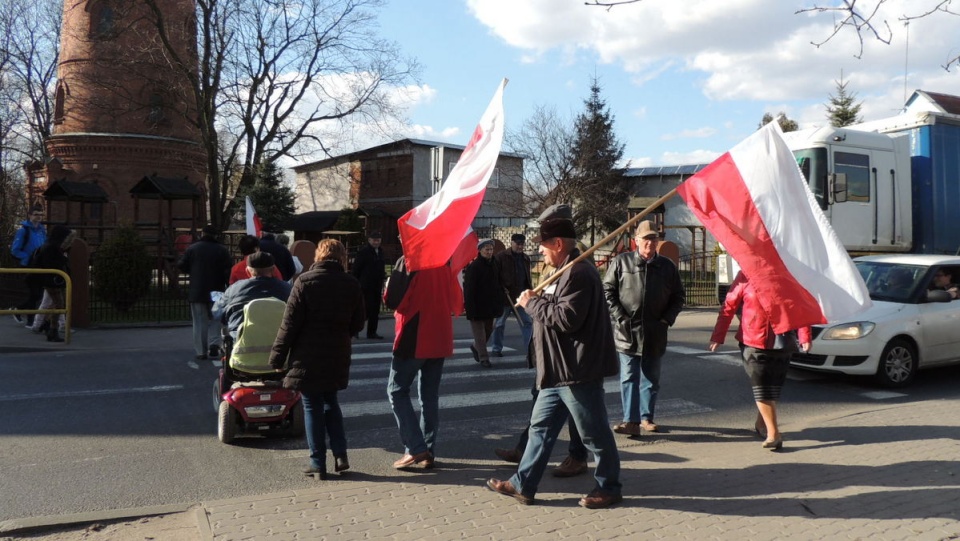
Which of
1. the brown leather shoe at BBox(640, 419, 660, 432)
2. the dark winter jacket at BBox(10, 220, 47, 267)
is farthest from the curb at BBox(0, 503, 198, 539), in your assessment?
the dark winter jacket at BBox(10, 220, 47, 267)

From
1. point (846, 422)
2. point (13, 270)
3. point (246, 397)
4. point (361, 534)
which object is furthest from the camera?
point (13, 270)

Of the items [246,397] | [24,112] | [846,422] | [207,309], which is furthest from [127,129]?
[846,422]

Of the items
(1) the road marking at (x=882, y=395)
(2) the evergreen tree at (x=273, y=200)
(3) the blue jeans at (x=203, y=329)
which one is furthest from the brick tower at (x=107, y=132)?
(1) the road marking at (x=882, y=395)

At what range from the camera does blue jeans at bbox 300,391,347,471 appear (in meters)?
5.38

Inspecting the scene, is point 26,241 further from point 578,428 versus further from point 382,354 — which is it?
point 578,428

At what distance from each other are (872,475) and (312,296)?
4.32m

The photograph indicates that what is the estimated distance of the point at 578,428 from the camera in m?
4.64

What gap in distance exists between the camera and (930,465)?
561 cm

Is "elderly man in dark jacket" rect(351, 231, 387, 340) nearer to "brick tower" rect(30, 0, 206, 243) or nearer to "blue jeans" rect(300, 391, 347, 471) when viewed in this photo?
"blue jeans" rect(300, 391, 347, 471)

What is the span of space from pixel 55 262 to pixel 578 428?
11119 mm

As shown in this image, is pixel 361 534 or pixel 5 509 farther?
pixel 5 509

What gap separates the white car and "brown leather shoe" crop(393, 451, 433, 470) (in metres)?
5.68

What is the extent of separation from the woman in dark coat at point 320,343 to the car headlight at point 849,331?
627 cm

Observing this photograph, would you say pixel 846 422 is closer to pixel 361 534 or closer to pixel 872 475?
pixel 872 475
